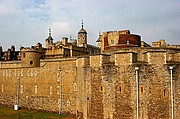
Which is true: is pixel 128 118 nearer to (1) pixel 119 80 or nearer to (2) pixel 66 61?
(1) pixel 119 80

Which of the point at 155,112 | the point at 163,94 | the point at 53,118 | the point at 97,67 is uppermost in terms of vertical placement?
the point at 97,67

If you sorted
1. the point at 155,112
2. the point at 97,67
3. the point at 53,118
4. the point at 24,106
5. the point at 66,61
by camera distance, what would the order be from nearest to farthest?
the point at 155,112 < the point at 97,67 < the point at 53,118 < the point at 66,61 < the point at 24,106

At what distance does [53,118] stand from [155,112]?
48.6 ft

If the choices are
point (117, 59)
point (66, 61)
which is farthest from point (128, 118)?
point (66, 61)

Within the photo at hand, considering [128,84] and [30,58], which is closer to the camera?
[128,84]

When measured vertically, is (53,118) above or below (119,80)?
below

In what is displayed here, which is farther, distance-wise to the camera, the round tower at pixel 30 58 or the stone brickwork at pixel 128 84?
the round tower at pixel 30 58

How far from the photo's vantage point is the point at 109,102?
24.8 m

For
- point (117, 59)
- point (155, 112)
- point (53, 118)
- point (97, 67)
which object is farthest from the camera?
point (53, 118)

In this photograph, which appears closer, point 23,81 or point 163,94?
point 163,94

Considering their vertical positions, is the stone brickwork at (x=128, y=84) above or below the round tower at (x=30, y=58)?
below

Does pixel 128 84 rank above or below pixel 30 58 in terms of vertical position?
below

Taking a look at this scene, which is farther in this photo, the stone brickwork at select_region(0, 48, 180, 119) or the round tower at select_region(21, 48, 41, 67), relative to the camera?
the round tower at select_region(21, 48, 41, 67)

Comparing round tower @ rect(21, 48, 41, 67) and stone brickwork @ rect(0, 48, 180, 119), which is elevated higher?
round tower @ rect(21, 48, 41, 67)
